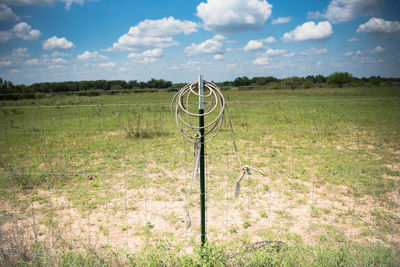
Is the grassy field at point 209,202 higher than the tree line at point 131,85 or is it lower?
lower

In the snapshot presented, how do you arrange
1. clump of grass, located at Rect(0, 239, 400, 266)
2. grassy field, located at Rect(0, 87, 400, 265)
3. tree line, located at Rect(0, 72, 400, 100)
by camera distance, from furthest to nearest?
tree line, located at Rect(0, 72, 400, 100)
grassy field, located at Rect(0, 87, 400, 265)
clump of grass, located at Rect(0, 239, 400, 266)

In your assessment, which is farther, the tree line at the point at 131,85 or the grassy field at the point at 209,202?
the tree line at the point at 131,85

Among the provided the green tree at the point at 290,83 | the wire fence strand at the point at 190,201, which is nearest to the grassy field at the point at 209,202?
the wire fence strand at the point at 190,201

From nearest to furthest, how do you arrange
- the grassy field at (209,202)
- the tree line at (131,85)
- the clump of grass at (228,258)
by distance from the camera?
the clump of grass at (228,258) → the grassy field at (209,202) → the tree line at (131,85)

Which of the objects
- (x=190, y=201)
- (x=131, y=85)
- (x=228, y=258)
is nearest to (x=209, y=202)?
(x=190, y=201)

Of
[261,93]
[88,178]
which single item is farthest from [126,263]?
[261,93]

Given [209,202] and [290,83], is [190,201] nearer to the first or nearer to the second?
[209,202]

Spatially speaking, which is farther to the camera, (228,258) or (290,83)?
(290,83)

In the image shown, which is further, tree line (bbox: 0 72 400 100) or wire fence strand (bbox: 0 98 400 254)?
tree line (bbox: 0 72 400 100)

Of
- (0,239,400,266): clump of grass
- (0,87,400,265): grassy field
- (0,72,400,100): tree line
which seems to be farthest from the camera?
(0,72,400,100): tree line

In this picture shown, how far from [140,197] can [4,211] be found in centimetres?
222

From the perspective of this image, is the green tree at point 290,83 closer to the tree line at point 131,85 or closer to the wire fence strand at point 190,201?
the tree line at point 131,85

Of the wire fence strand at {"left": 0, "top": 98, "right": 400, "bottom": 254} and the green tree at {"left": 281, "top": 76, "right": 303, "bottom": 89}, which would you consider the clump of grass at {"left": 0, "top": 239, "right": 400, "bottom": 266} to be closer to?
the wire fence strand at {"left": 0, "top": 98, "right": 400, "bottom": 254}

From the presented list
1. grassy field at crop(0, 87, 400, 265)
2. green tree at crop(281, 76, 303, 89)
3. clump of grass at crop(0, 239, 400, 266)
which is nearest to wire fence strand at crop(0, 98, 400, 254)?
grassy field at crop(0, 87, 400, 265)
